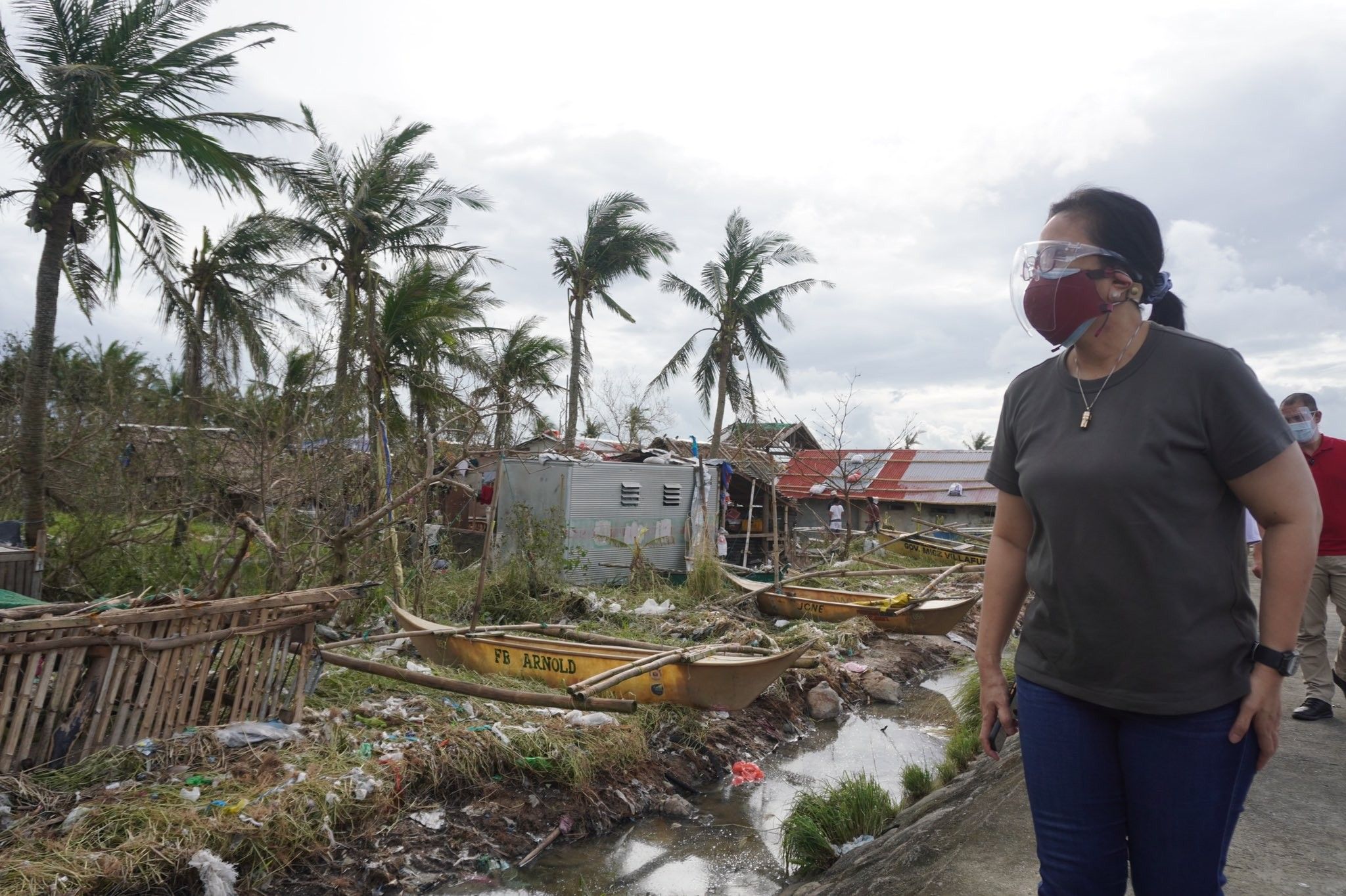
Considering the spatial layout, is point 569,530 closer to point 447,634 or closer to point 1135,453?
point 447,634

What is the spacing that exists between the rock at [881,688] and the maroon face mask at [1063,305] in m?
7.80

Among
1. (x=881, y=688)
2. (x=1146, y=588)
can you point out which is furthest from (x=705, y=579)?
(x=1146, y=588)

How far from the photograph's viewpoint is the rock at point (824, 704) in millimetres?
8367

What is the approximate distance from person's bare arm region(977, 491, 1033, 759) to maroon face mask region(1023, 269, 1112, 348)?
381mm

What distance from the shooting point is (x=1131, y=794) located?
1.69 m

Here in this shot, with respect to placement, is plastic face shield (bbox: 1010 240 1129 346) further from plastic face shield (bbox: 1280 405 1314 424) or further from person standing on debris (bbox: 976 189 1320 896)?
plastic face shield (bbox: 1280 405 1314 424)

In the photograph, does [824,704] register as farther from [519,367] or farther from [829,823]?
[519,367]

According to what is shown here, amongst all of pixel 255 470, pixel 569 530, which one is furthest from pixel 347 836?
pixel 569 530

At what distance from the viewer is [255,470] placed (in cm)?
781

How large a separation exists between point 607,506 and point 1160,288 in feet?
37.9

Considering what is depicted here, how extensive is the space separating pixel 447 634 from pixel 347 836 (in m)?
2.60

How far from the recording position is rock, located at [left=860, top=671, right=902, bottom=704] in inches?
359

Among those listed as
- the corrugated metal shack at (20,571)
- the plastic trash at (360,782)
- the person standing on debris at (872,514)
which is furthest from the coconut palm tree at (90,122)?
the person standing on debris at (872,514)

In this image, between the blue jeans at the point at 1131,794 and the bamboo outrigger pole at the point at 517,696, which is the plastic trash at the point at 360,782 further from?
the blue jeans at the point at 1131,794
